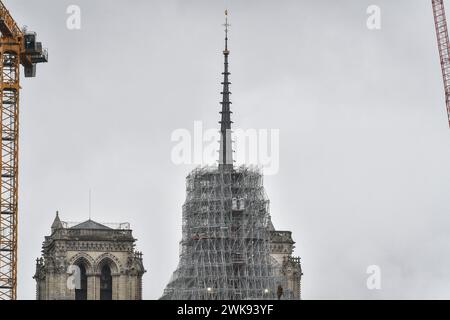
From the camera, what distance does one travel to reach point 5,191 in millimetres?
196500
